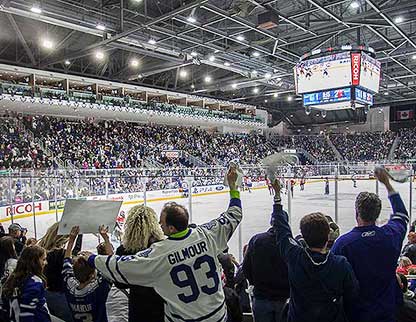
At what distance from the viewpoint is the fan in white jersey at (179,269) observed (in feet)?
6.97

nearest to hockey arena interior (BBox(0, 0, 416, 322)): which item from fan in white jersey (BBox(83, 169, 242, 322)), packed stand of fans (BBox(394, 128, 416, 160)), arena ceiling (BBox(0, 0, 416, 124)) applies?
fan in white jersey (BBox(83, 169, 242, 322))

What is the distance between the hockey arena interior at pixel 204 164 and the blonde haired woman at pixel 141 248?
0.04ft

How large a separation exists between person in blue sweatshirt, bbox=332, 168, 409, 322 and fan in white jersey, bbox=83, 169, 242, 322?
787mm

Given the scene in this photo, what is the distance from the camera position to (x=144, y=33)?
17.5m

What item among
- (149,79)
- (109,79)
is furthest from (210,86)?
(109,79)

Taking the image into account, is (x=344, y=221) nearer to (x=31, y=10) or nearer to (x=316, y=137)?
(x=31, y=10)

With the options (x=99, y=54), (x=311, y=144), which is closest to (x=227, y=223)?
(x=99, y=54)

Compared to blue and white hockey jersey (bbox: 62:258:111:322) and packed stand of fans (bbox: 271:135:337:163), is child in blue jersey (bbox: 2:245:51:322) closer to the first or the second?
blue and white hockey jersey (bbox: 62:258:111:322)

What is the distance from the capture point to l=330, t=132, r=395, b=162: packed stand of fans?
38.3 m

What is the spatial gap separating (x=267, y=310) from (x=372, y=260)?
957 millimetres

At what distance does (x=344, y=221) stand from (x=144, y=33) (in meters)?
12.3

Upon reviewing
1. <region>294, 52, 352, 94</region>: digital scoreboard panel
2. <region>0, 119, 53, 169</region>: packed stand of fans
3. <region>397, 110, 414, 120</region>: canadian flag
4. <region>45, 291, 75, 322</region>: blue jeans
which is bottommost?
<region>45, 291, 75, 322</region>: blue jeans

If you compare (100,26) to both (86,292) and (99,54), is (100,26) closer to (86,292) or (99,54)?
(99,54)

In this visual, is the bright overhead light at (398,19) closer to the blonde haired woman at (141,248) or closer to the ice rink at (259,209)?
the ice rink at (259,209)
